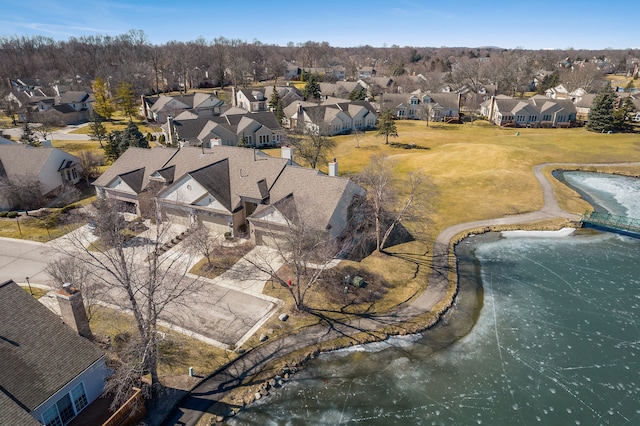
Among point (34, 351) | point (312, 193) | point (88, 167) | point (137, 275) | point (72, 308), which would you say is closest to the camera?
point (34, 351)

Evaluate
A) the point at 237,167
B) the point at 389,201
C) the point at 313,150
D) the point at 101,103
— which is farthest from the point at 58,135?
the point at 389,201

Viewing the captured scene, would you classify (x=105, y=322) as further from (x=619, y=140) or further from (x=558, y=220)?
(x=619, y=140)

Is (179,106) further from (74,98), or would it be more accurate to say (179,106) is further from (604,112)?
(604,112)

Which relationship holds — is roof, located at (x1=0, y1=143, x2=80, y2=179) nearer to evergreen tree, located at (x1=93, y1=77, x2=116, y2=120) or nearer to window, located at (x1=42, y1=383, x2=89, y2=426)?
window, located at (x1=42, y1=383, x2=89, y2=426)

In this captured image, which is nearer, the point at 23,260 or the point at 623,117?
the point at 23,260

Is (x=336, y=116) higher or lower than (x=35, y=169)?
higher

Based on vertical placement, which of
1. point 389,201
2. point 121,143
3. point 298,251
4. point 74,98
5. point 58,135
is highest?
point 74,98
